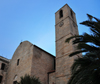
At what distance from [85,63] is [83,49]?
0.86 m

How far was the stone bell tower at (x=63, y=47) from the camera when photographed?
41.9 ft

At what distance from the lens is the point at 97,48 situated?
5.95m

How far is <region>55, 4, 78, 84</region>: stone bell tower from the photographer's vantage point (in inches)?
502

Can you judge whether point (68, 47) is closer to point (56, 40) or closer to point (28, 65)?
point (56, 40)

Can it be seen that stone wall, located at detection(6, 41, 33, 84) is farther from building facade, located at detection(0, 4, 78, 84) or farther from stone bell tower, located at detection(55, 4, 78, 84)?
stone bell tower, located at detection(55, 4, 78, 84)

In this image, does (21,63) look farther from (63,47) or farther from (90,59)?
(90,59)

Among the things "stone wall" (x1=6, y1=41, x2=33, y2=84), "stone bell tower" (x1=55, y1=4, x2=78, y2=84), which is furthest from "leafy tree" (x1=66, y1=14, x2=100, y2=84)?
"stone wall" (x1=6, y1=41, x2=33, y2=84)

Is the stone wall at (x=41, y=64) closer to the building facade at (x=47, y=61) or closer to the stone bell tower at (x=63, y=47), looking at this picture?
the building facade at (x=47, y=61)

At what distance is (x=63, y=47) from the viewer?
576 inches

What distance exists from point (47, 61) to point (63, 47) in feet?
12.4

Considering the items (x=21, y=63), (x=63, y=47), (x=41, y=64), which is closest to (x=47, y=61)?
(x=41, y=64)

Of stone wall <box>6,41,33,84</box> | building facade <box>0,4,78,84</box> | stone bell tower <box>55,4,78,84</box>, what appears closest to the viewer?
stone bell tower <box>55,4,78,84</box>

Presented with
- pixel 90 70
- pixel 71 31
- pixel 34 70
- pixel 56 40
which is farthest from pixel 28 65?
pixel 90 70

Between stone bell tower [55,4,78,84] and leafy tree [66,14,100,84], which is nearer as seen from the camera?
leafy tree [66,14,100,84]
